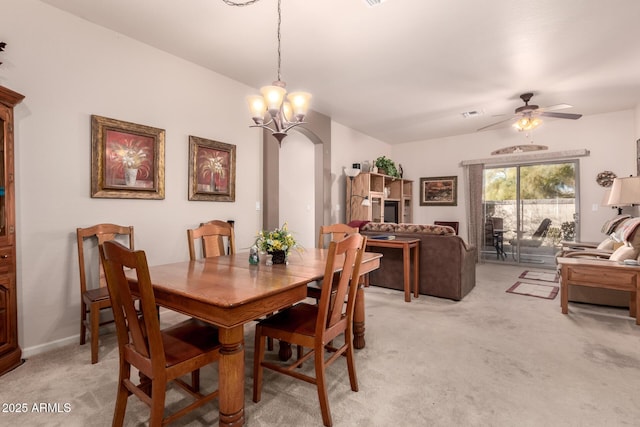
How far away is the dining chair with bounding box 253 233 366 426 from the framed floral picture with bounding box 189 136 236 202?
2162 mm

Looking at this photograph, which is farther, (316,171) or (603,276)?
(316,171)

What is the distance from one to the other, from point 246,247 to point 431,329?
7.84 feet

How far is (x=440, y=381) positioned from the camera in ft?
6.53

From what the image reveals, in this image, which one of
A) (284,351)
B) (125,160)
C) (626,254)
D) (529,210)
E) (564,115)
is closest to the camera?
(284,351)

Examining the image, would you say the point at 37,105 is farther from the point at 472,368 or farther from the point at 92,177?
the point at 472,368

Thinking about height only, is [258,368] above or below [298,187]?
below

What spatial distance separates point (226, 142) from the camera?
149 inches

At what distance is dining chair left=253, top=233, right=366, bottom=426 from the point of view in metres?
1.57

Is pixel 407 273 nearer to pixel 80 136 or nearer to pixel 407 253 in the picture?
pixel 407 253

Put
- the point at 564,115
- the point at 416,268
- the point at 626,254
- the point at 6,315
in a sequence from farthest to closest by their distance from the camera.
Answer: the point at 564,115 → the point at 416,268 → the point at 626,254 → the point at 6,315

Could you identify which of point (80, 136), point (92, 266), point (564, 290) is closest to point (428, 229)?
point (564, 290)

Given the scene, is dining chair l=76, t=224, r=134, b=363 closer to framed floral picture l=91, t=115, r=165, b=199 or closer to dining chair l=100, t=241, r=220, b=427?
framed floral picture l=91, t=115, r=165, b=199

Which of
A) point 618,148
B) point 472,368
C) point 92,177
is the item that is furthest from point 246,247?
point 618,148

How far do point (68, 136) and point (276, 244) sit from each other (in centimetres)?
206
